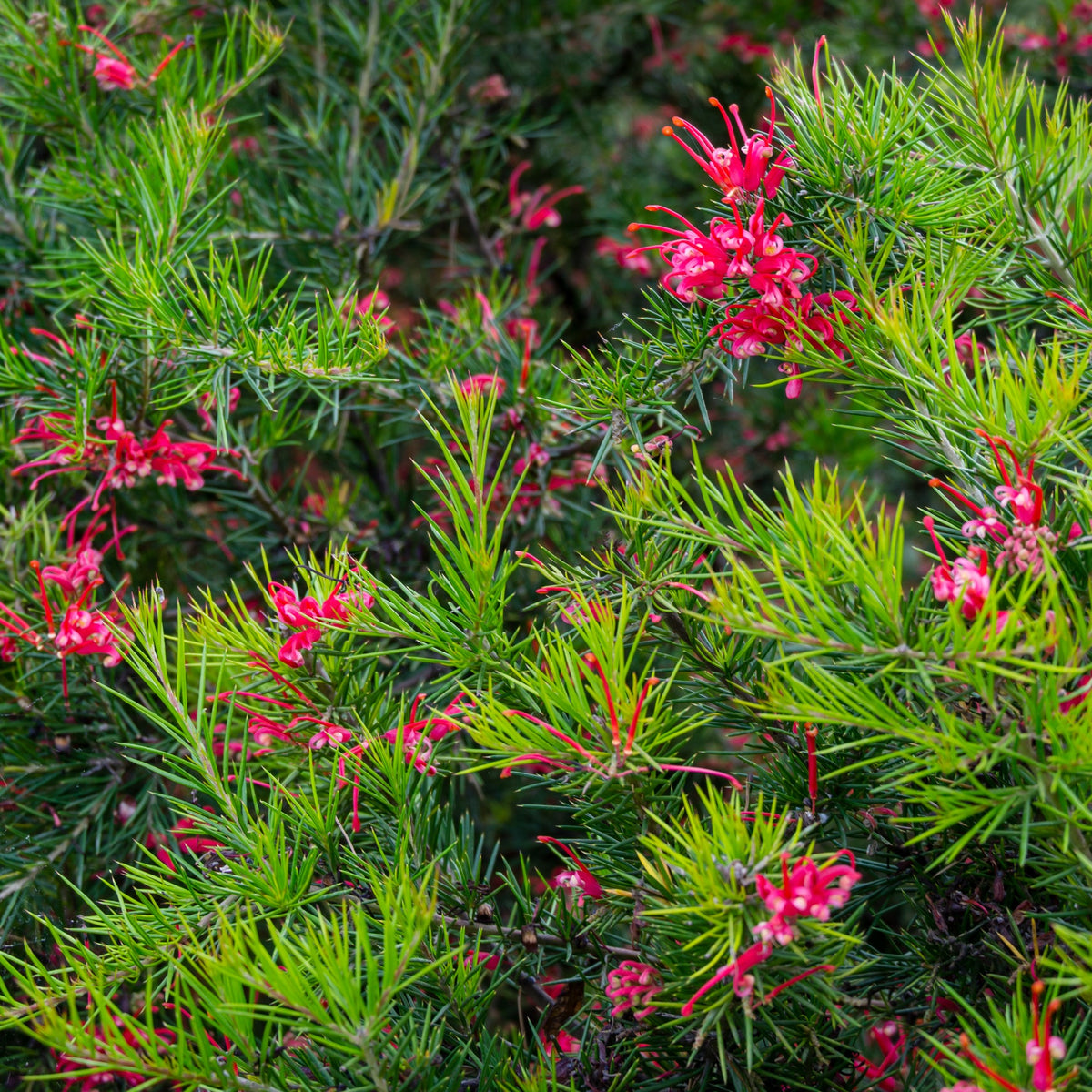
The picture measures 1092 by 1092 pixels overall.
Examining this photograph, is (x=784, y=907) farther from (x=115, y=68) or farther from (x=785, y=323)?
(x=115, y=68)

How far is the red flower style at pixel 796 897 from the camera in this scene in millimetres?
392

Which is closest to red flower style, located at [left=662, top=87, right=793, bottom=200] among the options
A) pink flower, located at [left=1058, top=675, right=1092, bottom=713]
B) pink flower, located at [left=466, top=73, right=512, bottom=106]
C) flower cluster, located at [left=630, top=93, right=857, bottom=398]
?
flower cluster, located at [left=630, top=93, right=857, bottom=398]

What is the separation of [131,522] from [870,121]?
2.70 feet

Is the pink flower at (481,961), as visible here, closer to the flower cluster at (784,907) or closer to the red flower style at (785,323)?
the flower cluster at (784,907)

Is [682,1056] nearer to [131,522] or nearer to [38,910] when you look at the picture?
[38,910]

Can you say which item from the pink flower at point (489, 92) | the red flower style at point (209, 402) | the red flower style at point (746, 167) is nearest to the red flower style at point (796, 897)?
the red flower style at point (746, 167)

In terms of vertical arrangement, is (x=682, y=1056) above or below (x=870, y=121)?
below

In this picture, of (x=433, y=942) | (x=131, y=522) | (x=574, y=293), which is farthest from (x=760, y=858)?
(x=574, y=293)

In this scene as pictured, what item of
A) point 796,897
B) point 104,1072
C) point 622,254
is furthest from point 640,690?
point 622,254

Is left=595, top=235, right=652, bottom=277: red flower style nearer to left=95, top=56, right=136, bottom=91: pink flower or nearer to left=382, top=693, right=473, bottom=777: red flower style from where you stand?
left=95, top=56, right=136, bottom=91: pink flower

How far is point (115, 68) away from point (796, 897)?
0.99m

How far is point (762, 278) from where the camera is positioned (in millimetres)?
545

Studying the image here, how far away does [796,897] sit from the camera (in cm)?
40

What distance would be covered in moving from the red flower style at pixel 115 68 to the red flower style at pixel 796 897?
0.93m
